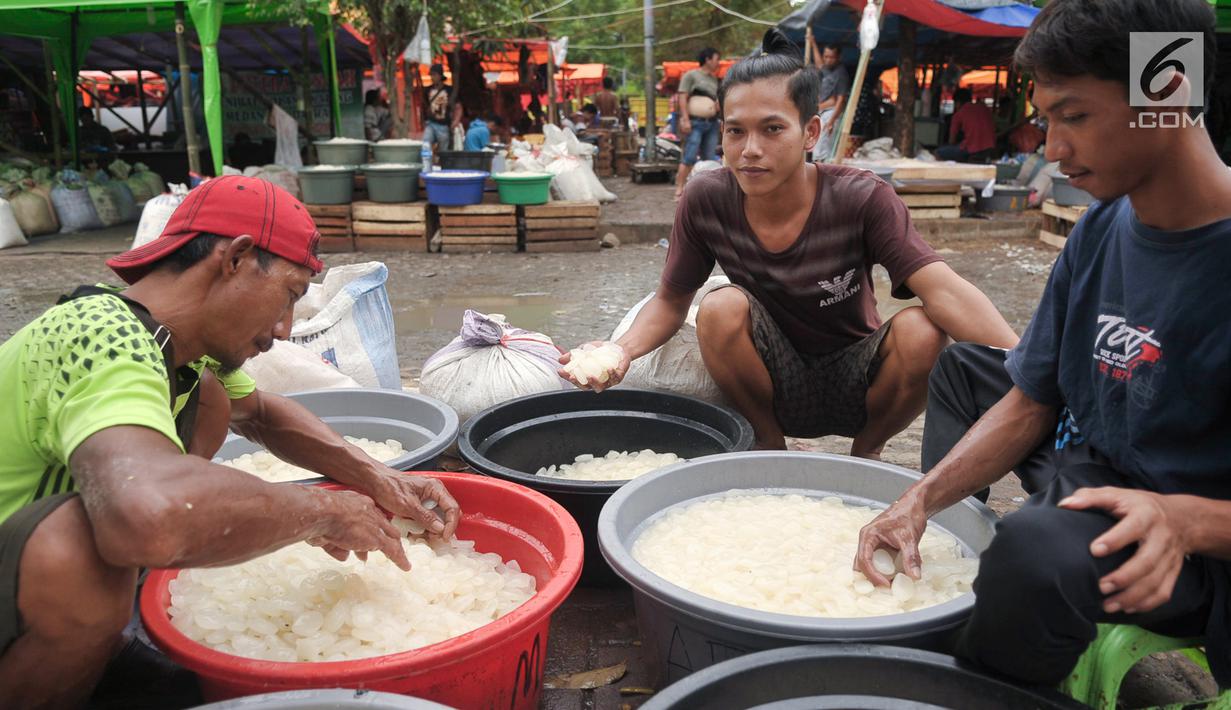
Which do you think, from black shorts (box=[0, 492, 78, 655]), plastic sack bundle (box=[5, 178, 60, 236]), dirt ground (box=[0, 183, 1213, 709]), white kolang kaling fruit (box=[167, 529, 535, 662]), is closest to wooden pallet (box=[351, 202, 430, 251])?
dirt ground (box=[0, 183, 1213, 709])

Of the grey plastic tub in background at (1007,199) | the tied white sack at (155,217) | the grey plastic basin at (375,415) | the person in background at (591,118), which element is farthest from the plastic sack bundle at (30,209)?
the person in background at (591,118)

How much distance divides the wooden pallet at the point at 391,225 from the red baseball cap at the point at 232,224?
6658mm

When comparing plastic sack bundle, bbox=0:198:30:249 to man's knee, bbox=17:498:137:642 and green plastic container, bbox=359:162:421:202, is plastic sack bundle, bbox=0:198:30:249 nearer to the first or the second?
green plastic container, bbox=359:162:421:202

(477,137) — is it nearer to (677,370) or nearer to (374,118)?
(374,118)

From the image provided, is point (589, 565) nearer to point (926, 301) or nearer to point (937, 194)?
point (926, 301)

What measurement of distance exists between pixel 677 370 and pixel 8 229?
853cm

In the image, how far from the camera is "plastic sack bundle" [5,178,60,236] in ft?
29.3

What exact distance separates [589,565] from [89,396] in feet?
4.53

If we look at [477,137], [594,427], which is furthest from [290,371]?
[477,137]

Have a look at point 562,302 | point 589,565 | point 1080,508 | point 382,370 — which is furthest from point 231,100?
point 1080,508

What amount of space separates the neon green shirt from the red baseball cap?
0.49 feet

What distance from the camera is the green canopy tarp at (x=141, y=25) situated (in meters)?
7.90

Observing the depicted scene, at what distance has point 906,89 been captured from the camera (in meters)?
9.96

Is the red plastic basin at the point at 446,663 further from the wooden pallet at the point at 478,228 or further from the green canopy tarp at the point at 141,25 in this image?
the green canopy tarp at the point at 141,25
